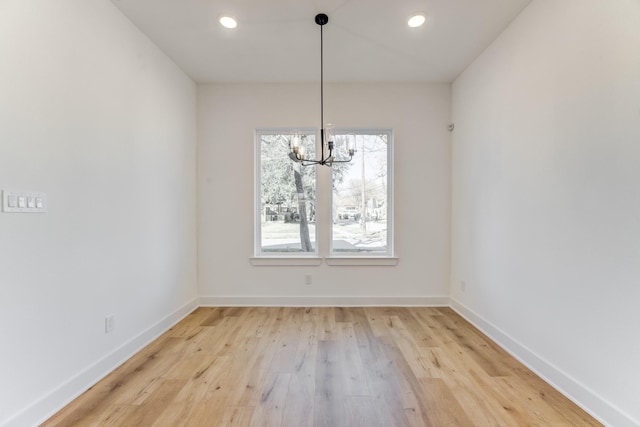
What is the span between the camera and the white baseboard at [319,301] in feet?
12.5

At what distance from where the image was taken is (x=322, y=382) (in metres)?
2.12

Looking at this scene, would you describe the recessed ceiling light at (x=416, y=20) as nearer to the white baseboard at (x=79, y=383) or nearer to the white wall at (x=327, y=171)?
the white wall at (x=327, y=171)

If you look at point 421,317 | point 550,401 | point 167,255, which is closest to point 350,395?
point 550,401

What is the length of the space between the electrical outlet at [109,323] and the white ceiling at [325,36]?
2.42 m

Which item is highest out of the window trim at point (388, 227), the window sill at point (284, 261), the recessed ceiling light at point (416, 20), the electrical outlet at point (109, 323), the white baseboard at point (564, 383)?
the recessed ceiling light at point (416, 20)

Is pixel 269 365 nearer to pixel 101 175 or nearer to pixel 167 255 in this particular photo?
pixel 167 255

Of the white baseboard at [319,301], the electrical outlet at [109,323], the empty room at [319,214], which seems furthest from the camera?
the white baseboard at [319,301]

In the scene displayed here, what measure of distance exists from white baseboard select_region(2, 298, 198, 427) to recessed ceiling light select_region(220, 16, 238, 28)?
2810 mm

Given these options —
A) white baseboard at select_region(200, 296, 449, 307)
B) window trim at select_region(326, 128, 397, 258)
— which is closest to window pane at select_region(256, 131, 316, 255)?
window trim at select_region(326, 128, 397, 258)

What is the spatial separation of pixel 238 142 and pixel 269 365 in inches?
104

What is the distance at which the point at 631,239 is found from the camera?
1597 mm

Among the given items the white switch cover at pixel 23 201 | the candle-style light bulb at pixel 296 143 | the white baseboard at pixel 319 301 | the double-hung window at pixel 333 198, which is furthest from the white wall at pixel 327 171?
the white switch cover at pixel 23 201

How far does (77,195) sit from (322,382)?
2.10 meters

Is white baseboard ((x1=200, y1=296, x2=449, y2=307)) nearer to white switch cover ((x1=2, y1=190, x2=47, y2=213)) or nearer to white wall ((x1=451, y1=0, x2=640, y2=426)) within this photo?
white wall ((x1=451, y1=0, x2=640, y2=426))
